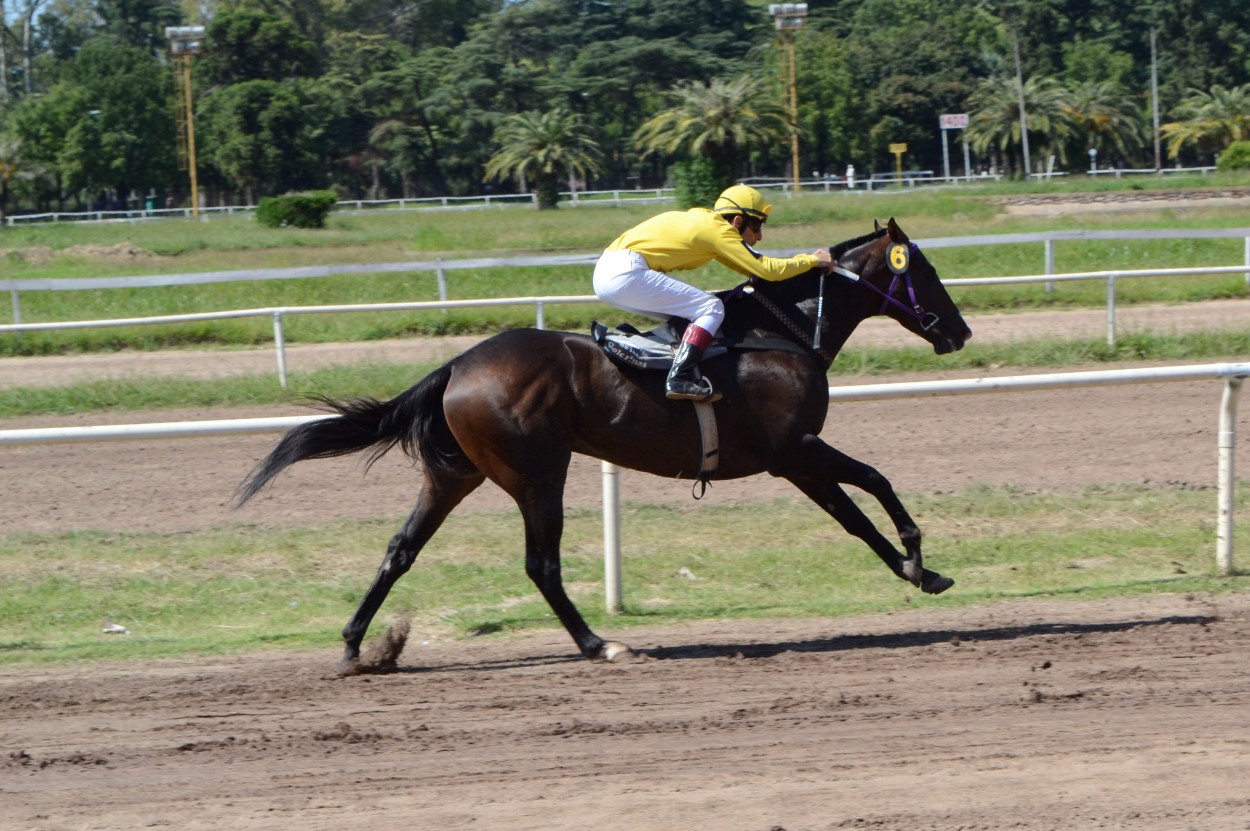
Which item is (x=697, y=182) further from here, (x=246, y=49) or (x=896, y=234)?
(x=246, y=49)

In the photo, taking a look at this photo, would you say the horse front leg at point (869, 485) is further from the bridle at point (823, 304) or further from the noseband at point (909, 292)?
the noseband at point (909, 292)

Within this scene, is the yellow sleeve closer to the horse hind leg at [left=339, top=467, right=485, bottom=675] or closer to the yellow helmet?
the yellow helmet

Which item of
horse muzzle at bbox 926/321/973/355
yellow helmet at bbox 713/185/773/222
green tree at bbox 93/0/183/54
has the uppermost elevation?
green tree at bbox 93/0/183/54

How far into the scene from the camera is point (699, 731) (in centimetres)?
485

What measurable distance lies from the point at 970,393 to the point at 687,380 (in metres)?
1.84

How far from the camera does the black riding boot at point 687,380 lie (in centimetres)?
600

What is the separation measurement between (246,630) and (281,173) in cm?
6303

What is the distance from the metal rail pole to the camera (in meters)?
7.06

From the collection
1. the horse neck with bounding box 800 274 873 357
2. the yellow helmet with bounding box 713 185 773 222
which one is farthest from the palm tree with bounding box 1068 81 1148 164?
the yellow helmet with bounding box 713 185 773 222

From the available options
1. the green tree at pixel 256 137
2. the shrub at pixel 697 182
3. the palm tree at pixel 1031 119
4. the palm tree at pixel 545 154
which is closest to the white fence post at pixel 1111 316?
the shrub at pixel 697 182

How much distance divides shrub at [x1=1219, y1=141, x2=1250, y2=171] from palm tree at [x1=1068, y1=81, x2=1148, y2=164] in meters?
9.89

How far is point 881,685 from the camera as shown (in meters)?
5.35

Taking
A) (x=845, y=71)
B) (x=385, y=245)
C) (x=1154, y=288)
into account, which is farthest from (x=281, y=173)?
(x=1154, y=288)

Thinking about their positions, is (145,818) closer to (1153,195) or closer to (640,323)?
(640,323)
